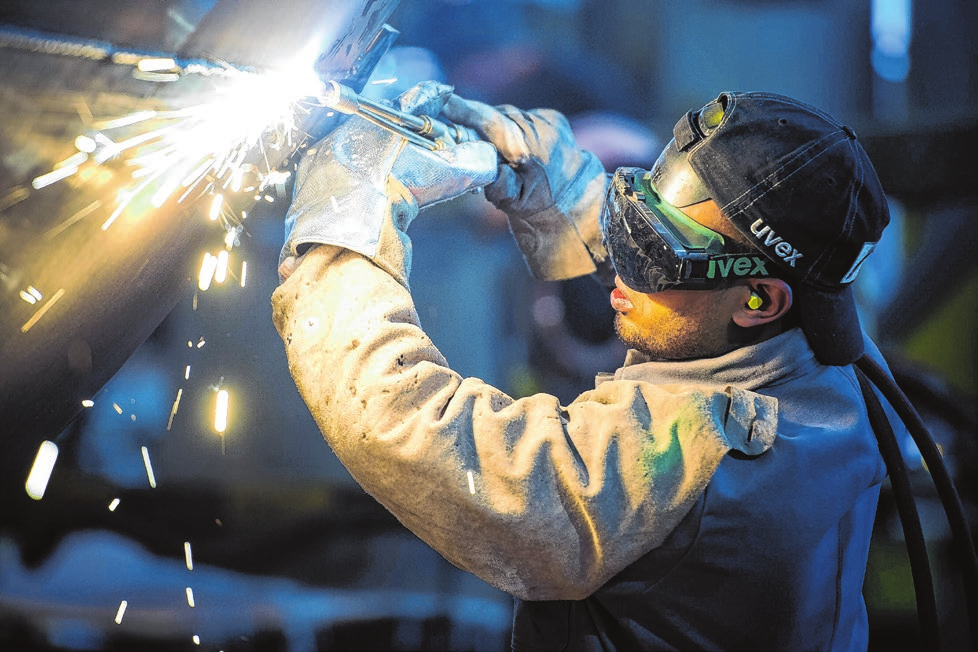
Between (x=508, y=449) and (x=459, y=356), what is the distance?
4.39ft

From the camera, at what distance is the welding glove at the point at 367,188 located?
1360 mm

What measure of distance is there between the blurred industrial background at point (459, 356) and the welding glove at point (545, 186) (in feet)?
0.95

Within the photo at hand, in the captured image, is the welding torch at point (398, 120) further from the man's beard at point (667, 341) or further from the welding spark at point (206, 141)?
the man's beard at point (667, 341)

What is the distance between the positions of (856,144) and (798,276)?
0.84 ft

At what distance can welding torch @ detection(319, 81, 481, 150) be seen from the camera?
1290 mm

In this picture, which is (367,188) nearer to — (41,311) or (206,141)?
(206,141)

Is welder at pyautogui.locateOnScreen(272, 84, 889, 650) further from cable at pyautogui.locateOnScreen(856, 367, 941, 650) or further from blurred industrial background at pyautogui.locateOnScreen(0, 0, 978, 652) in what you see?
blurred industrial background at pyautogui.locateOnScreen(0, 0, 978, 652)

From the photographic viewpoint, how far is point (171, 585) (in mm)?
2344

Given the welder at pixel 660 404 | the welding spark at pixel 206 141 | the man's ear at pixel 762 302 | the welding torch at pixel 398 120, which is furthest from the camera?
the man's ear at pixel 762 302

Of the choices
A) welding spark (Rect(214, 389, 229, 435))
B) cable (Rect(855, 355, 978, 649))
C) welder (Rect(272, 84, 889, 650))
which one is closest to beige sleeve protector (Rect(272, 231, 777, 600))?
welder (Rect(272, 84, 889, 650))

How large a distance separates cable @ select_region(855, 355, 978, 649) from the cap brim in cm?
20

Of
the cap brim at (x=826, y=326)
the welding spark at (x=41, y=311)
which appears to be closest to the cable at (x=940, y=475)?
the cap brim at (x=826, y=326)

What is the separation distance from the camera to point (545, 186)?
1.87 m

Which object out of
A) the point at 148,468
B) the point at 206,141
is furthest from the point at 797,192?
the point at 148,468
